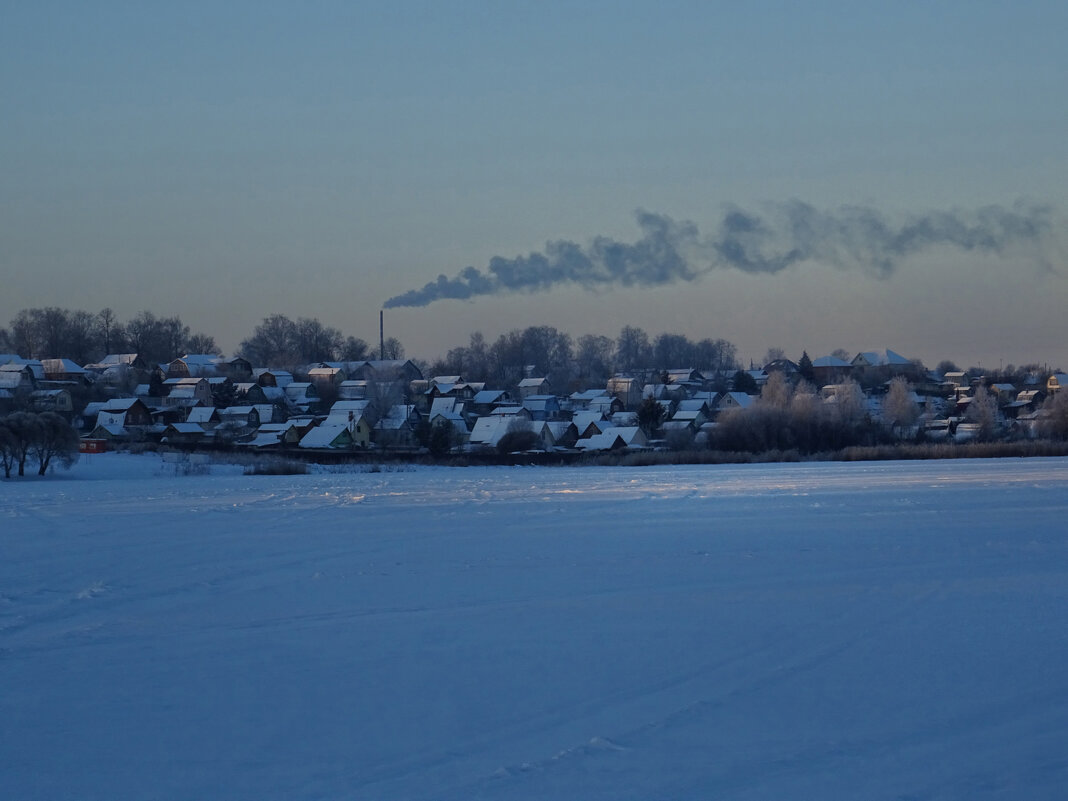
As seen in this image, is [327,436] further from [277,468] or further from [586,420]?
[277,468]

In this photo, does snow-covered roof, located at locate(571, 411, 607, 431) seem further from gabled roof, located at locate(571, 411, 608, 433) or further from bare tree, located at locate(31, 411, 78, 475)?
bare tree, located at locate(31, 411, 78, 475)

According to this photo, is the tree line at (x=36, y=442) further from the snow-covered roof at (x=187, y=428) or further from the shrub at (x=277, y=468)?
the snow-covered roof at (x=187, y=428)

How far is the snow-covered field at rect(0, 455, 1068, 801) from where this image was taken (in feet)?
15.7

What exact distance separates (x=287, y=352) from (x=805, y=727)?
315ft

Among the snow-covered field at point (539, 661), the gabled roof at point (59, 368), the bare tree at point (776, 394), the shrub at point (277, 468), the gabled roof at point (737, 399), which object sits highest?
the gabled roof at point (59, 368)

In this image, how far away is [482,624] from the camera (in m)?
7.79

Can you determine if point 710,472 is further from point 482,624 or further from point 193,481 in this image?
point 482,624

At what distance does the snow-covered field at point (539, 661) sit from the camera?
15.7 feet

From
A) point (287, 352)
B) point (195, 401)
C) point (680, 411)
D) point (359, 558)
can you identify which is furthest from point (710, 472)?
point (287, 352)

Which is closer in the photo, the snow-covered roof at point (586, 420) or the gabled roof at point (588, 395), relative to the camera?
the snow-covered roof at point (586, 420)

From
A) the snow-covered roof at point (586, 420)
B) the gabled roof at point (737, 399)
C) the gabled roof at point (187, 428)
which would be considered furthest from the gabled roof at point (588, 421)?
the gabled roof at point (187, 428)

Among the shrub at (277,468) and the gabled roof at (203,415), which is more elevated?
the gabled roof at (203,415)

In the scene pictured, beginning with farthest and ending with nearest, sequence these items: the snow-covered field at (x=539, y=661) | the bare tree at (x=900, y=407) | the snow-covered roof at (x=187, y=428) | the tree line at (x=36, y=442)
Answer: the bare tree at (x=900, y=407), the snow-covered roof at (x=187, y=428), the tree line at (x=36, y=442), the snow-covered field at (x=539, y=661)

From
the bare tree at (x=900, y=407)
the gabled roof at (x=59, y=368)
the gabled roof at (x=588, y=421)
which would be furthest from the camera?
the gabled roof at (x=59, y=368)
